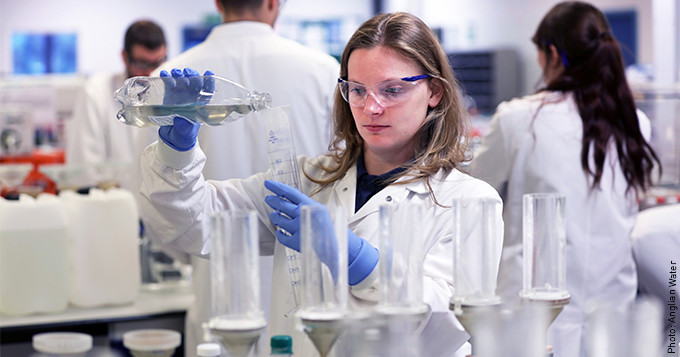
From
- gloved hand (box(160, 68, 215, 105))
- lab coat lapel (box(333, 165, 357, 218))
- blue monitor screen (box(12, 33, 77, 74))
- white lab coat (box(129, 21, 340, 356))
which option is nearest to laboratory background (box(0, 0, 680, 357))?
white lab coat (box(129, 21, 340, 356))

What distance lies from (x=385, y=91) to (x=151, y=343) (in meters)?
1.09

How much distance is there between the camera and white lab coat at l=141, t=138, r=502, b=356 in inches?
55.8

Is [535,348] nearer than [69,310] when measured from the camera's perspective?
Yes

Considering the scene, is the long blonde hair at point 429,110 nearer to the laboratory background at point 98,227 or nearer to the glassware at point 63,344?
the laboratory background at point 98,227

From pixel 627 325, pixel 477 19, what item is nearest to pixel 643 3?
pixel 477 19

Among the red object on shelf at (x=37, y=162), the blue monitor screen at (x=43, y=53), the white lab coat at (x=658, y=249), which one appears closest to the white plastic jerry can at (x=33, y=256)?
the red object on shelf at (x=37, y=162)

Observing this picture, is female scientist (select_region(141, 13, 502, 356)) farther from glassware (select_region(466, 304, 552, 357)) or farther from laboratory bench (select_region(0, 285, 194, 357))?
laboratory bench (select_region(0, 285, 194, 357))

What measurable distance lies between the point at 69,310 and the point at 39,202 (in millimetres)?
396

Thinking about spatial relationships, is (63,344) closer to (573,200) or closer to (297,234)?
(297,234)

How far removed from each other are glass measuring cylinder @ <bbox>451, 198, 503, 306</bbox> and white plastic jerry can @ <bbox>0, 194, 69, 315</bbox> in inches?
63.9

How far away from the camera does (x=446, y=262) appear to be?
1499 millimetres

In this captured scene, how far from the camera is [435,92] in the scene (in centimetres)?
169

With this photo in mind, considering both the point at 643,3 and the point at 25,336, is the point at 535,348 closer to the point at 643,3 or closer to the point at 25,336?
the point at 25,336

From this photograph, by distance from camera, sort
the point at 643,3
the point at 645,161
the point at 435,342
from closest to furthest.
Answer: the point at 435,342, the point at 645,161, the point at 643,3
